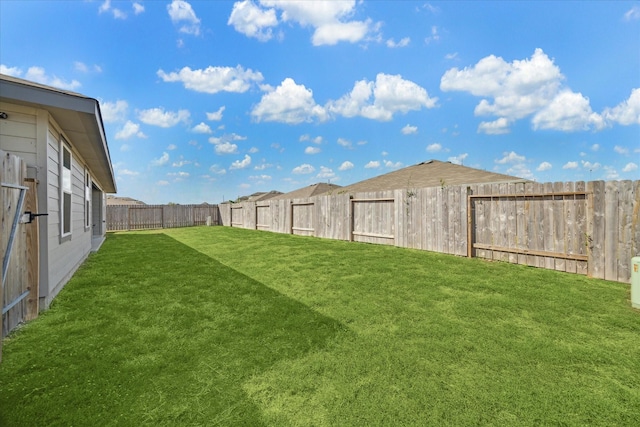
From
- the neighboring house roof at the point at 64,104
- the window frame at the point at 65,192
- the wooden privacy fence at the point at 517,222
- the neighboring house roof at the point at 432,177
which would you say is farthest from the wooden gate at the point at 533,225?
the window frame at the point at 65,192

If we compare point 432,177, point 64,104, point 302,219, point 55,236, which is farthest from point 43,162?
point 432,177

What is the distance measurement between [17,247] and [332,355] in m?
3.75

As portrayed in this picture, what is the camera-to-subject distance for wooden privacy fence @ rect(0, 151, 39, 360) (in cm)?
294

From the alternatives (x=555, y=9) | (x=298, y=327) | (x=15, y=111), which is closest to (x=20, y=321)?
(x=15, y=111)

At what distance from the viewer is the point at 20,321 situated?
346cm

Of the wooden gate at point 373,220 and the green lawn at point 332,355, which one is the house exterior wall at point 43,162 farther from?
the wooden gate at point 373,220

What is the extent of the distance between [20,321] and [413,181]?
10806mm

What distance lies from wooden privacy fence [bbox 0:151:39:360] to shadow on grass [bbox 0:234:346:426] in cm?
27

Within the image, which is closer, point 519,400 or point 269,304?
point 519,400

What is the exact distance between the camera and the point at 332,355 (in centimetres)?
280

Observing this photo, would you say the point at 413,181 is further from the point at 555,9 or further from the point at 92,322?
the point at 92,322

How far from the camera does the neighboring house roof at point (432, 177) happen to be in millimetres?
9539

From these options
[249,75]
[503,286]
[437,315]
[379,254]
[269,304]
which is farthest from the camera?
[249,75]

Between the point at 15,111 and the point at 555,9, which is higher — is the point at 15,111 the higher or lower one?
the lower one
